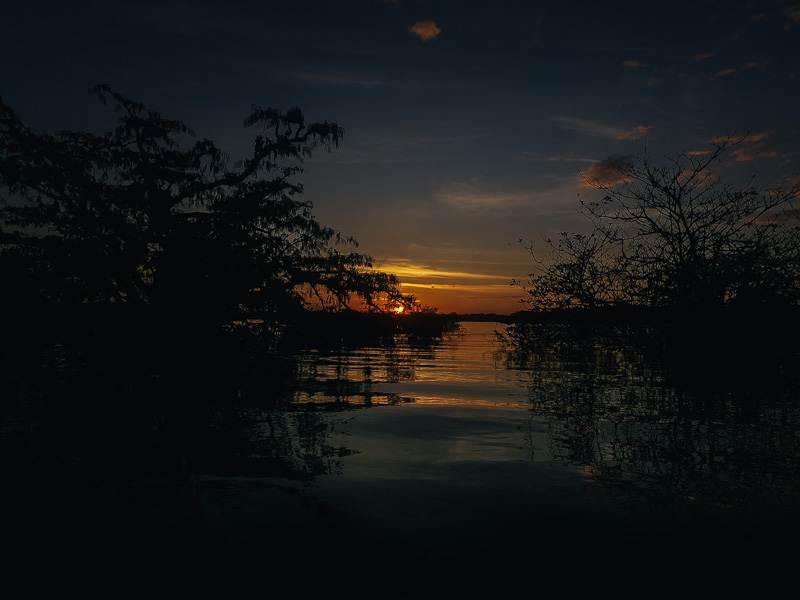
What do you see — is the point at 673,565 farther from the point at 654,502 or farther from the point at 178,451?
the point at 178,451

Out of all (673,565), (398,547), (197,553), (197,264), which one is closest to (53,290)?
(197,264)

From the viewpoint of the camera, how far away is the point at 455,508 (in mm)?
5957

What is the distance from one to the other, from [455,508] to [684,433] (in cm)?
538

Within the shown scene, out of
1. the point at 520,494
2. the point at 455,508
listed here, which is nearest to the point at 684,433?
the point at 520,494

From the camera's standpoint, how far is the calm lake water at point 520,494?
4.75 meters

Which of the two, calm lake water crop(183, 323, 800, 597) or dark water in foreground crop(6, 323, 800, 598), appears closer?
dark water in foreground crop(6, 323, 800, 598)

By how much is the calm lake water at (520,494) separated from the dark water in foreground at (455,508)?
0.03 metres

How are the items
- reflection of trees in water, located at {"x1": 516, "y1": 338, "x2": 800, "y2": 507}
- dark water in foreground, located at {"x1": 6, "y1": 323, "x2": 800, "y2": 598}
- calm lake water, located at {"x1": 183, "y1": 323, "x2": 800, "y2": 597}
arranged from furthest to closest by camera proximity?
reflection of trees in water, located at {"x1": 516, "y1": 338, "x2": 800, "y2": 507}, calm lake water, located at {"x1": 183, "y1": 323, "x2": 800, "y2": 597}, dark water in foreground, located at {"x1": 6, "y1": 323, "x2": 800, "y2": 598}

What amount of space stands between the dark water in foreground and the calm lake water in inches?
1.0

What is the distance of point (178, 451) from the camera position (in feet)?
26.1

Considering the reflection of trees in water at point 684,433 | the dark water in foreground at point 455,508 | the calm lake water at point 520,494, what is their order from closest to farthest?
1. the dark water in foreground at point 455,508
2. the calm lake water at point 520,494
3. the reflection of trees in water at point 684,433

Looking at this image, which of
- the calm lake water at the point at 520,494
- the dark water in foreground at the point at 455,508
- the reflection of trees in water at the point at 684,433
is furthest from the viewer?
the reflection of trees in water at the point at 684,433

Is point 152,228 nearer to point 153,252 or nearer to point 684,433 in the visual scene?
point 153,252

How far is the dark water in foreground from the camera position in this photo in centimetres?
457
